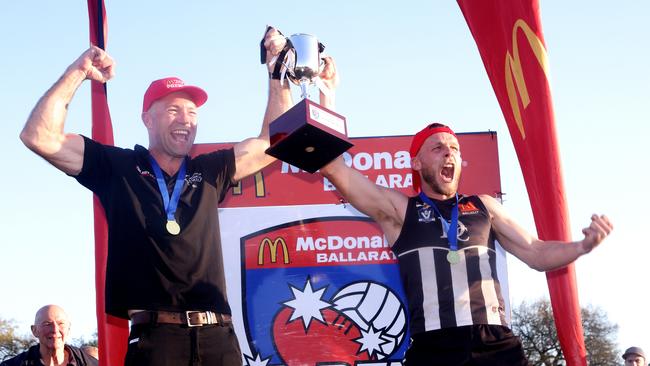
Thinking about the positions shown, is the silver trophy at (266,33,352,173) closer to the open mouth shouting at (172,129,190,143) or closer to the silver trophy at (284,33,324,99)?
the silver trophy at (284,33,324,99)

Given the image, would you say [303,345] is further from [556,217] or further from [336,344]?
[556,217]

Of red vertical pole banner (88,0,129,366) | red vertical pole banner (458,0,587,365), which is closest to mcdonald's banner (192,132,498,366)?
red vertical pole banner (458,0,587,365)

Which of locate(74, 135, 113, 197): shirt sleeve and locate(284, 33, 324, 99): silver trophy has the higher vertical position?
locate(284, 33, 324, 99): silver trophy

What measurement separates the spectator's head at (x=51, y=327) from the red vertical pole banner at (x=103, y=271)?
5.61 ft

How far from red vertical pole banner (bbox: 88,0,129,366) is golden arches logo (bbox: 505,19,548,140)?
103 inches

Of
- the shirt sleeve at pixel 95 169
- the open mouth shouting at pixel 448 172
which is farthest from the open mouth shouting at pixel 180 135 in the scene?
the open mouth shouting at pixel 448 172

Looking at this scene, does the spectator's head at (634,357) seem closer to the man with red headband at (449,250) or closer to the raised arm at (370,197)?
the man with red headband at (449,250)

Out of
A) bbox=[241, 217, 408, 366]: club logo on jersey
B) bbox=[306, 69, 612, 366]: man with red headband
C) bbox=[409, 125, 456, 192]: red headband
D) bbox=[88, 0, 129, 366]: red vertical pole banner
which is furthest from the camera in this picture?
bbox=[241, 217, 408, 366]: club logo on jersey

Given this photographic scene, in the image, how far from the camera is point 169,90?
4.38m

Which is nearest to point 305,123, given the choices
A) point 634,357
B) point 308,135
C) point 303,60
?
point 308,135

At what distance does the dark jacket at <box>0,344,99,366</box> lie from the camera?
256 inches

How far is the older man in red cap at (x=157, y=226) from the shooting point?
150 inches

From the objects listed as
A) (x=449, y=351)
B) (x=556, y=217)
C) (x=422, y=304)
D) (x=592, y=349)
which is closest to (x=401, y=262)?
(x=422, y=304)

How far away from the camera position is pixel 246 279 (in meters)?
6.45
